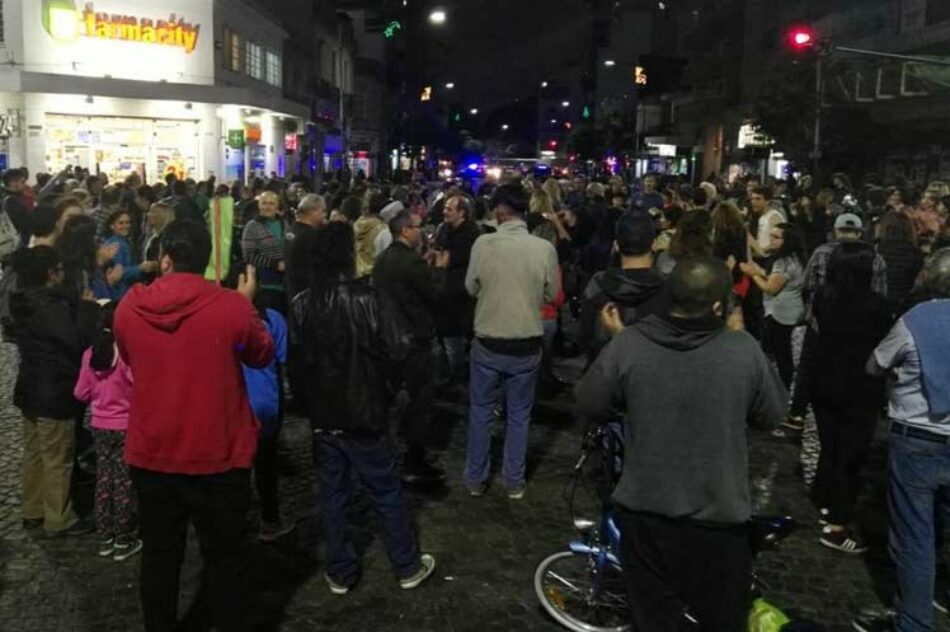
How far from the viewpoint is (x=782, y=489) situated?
22.3 ft

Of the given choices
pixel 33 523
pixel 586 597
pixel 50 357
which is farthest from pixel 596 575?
pixel 33 523

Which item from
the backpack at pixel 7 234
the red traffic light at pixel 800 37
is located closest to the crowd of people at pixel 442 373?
the backpack at pixel 7 234

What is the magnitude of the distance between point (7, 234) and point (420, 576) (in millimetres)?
9194

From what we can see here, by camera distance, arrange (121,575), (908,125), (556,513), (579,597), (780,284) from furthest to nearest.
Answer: (908,125) < (780,284) < (556,513) < (121,575) < (579,597)

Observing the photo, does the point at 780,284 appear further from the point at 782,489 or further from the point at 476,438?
the point at 476,438

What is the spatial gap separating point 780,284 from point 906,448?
144 inches

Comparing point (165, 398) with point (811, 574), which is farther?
point (811, 574)

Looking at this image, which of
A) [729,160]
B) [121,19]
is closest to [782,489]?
[121,19]

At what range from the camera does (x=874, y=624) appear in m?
4.61

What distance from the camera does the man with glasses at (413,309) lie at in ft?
21.2

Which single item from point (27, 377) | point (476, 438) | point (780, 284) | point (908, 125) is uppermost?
point (908, 125)

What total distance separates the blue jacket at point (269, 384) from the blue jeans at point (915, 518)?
3320 millimetres

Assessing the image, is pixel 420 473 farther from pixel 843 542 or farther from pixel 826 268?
pixel 826 268

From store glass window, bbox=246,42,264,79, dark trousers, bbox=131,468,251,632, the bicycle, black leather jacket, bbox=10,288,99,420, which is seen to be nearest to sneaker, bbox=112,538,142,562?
black leather jacket, bbox=10,288,99,420
